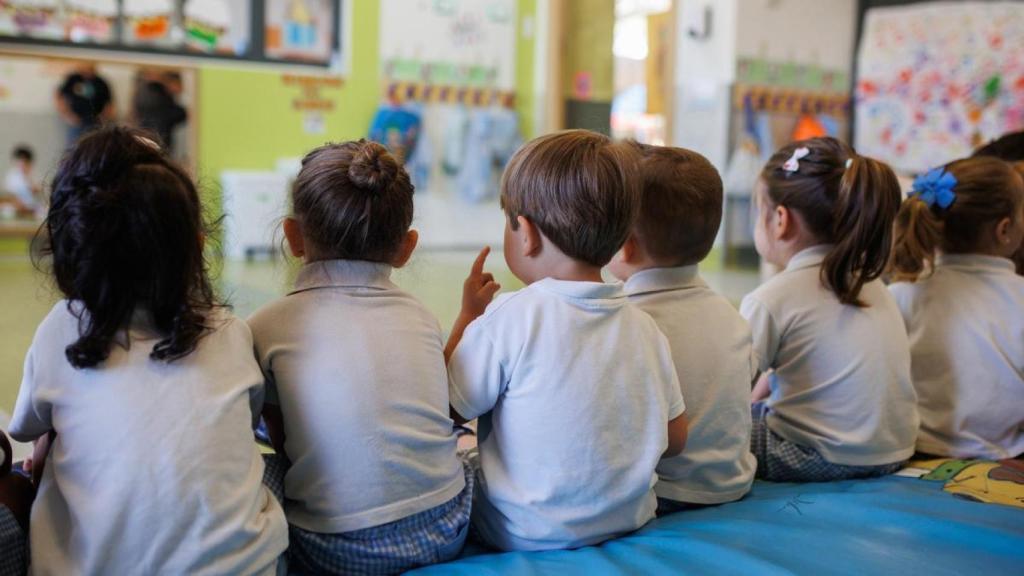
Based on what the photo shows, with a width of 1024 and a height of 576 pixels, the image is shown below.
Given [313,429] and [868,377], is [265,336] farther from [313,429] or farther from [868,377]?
[868,377]

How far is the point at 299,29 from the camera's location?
5805 mm

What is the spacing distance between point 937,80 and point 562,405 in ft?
19.5

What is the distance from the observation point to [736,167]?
20.3 ft

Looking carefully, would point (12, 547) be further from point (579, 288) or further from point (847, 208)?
point (847, 208)

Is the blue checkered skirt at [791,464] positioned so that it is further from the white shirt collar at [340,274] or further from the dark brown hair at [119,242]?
the dark brown hair at [119,242]

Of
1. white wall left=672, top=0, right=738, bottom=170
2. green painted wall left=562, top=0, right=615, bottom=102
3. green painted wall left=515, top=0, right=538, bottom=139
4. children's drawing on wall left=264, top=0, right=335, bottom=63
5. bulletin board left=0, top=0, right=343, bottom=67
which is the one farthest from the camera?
green painted wall left=515, top=0, right=538, bottom=139

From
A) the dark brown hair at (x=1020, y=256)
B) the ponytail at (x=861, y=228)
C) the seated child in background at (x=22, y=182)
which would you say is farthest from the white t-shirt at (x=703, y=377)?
the seated child in background at (x=22, y=182)

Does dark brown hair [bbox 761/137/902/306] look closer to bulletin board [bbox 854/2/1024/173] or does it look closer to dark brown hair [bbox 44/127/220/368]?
dark brown hair [bbox 44/127/220/368]

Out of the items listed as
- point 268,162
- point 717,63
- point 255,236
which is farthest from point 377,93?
point 717,63

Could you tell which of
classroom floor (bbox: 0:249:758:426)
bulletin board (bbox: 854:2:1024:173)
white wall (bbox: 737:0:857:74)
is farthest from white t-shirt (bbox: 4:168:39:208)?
bulletin board (bbox: 854:2:1024:173)

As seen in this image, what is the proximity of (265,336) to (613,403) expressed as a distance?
1.41 ft

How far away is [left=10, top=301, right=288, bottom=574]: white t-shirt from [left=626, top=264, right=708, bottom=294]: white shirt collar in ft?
2.06

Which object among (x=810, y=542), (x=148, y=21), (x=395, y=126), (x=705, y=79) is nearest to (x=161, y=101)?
(x=148, y=21)

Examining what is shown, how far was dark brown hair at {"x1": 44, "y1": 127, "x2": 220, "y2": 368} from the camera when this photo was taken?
3.08 feet
